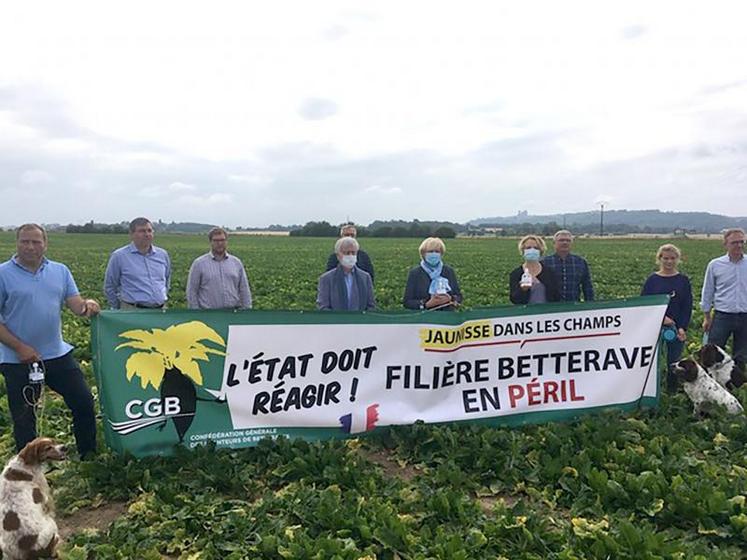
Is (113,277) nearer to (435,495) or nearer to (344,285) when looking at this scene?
(344,285)

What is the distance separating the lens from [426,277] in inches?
270

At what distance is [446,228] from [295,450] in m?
104

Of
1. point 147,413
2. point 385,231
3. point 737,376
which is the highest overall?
point 385,231

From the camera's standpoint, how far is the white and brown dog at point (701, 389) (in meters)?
6.26

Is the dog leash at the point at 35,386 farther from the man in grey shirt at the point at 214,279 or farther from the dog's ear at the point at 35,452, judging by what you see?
the man in grey shirt at the point at 214,279

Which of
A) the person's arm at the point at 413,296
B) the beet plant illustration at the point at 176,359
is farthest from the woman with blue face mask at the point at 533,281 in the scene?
the beet plant illustration at the point at 176,359

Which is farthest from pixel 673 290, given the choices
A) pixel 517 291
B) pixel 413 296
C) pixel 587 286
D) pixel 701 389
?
pixel 413 296

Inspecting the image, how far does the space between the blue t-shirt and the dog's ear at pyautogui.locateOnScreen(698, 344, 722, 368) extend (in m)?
6.74

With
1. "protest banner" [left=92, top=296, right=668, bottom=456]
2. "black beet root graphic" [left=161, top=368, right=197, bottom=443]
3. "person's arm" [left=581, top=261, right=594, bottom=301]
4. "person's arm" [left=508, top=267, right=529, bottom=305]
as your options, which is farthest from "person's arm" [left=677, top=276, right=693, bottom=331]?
"black beet root graphic" [left=161, top=368, right=197, bottom=443]

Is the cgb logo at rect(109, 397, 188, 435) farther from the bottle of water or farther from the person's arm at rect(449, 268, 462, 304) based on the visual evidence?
the person's arm at rect(449, 268, 462, 304)

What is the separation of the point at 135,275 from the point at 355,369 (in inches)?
111

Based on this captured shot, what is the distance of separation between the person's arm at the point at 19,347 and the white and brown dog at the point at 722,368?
22.8 feet

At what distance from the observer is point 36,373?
15.5ft

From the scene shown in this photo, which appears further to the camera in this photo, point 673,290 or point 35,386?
point 673,290
